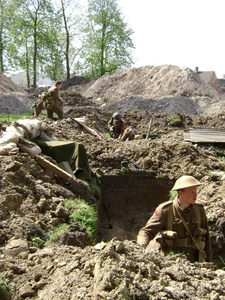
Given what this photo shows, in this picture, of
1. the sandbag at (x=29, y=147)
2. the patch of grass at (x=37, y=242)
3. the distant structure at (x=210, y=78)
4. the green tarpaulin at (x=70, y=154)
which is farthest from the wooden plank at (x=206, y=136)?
the distant structure at (x=210, y=78)

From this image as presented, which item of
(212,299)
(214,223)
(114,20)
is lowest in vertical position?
(214,223)

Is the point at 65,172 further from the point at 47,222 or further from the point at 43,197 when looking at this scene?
the point at 47,222

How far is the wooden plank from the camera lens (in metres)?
14.7

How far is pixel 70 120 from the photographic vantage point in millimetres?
14656

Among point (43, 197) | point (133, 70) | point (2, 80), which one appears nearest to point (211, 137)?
point (43, 197)

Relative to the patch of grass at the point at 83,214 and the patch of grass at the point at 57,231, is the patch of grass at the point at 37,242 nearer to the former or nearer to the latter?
the patch of grass at the point at 57,231

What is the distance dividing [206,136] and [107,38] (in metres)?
31.6

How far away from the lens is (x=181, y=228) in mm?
5477

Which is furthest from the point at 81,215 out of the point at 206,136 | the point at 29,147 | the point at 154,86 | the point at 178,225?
the point at 154,86

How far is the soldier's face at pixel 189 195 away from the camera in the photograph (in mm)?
5324

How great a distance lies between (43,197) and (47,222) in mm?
736

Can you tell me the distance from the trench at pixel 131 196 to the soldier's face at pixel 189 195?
605cm

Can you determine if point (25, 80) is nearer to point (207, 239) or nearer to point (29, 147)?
point (29, 147)

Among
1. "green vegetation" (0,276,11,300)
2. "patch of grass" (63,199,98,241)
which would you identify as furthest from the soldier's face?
"patch of grass" (63,199,98,241)
